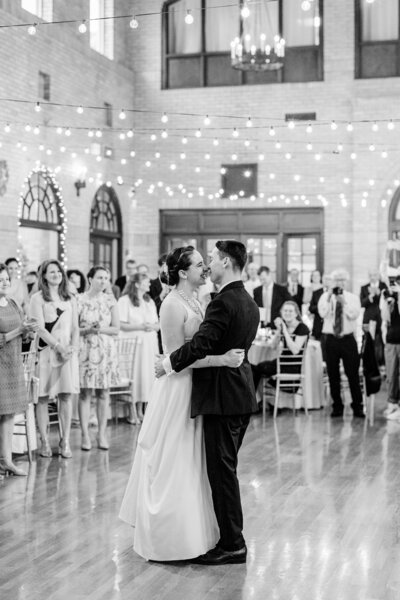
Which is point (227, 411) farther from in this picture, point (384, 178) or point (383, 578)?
point (384, 178)

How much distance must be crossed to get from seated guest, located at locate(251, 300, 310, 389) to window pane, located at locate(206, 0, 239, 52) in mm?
7681

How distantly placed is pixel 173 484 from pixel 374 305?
8.50 metres

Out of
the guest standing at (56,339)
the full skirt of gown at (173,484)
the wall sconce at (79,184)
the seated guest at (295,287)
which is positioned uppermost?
the wall sconce at (79,184)

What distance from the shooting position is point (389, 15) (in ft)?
→ 53.7

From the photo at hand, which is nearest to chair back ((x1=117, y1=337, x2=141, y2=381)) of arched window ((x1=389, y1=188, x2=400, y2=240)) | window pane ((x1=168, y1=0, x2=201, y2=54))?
arched window ((x1=389, y1=188, x2=400, y2=240))

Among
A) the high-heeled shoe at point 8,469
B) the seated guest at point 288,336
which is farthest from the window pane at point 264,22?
the high-heeled shoe at point 8,469

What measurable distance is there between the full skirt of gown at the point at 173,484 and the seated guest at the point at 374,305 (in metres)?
8.05

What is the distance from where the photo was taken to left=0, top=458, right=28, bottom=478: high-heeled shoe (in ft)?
22.9

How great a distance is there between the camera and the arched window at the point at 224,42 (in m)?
16.6

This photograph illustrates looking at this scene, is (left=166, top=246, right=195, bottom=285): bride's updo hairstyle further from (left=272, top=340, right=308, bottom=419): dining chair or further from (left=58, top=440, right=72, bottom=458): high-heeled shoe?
(left=272, top=340, right=308, bottom=419): dining chair

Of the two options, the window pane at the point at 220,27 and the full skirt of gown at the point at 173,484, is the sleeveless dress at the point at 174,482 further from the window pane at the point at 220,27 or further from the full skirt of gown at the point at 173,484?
the window pane at the point at 220,27

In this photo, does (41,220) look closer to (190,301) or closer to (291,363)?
(291,363)

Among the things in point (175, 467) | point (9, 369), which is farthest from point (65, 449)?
point (175, 467)

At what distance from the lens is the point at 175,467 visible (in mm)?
4871
